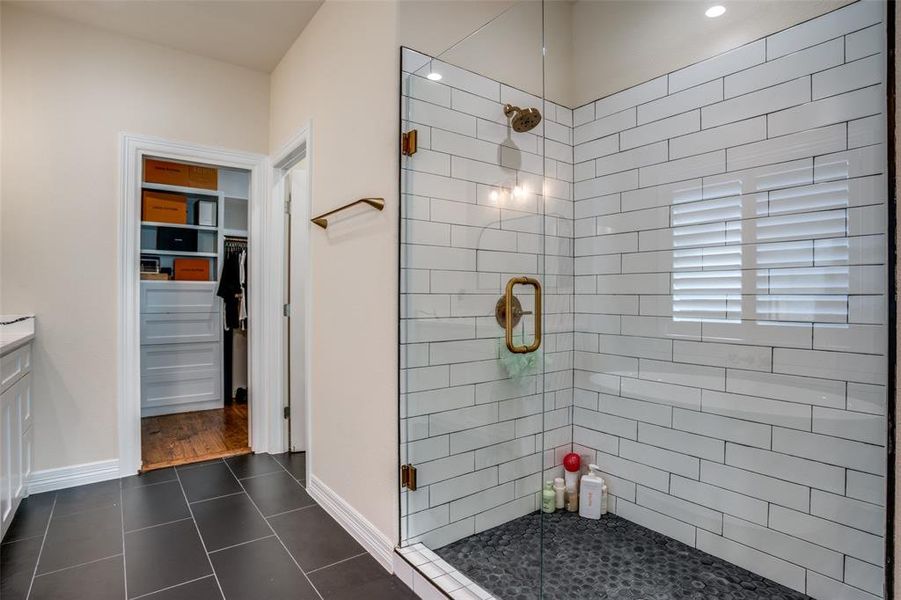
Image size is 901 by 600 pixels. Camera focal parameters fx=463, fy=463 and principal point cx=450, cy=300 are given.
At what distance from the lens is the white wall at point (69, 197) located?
8.30 feet

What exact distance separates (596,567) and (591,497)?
1.39 ft

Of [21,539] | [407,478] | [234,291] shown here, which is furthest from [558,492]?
[234,291]

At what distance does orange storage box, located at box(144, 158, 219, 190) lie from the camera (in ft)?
13.3

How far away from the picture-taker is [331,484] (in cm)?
239

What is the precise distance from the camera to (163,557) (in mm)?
1942

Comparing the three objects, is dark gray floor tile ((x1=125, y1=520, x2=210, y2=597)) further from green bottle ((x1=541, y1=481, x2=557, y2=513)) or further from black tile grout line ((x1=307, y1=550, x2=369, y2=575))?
green bottle ((x1=541, y1=481, x2=557, y2=513))

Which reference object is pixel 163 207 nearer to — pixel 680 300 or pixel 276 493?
pixel 276 493

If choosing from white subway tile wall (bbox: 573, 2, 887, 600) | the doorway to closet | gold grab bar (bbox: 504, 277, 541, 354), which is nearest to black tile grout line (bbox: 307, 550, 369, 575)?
gold grab bar (bbox: 504, 277, 541, 354)

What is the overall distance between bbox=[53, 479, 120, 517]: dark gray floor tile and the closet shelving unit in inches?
62.3

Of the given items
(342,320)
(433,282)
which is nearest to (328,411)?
(342,320)

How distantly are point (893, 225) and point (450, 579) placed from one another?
1646mm

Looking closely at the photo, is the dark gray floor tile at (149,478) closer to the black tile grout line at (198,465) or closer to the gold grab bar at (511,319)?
the black tile grout line at (198,465)

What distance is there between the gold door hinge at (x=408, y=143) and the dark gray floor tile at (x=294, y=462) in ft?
6.66

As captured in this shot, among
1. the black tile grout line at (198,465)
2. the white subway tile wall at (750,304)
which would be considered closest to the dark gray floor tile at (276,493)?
the black tile grout line at (198,465)
